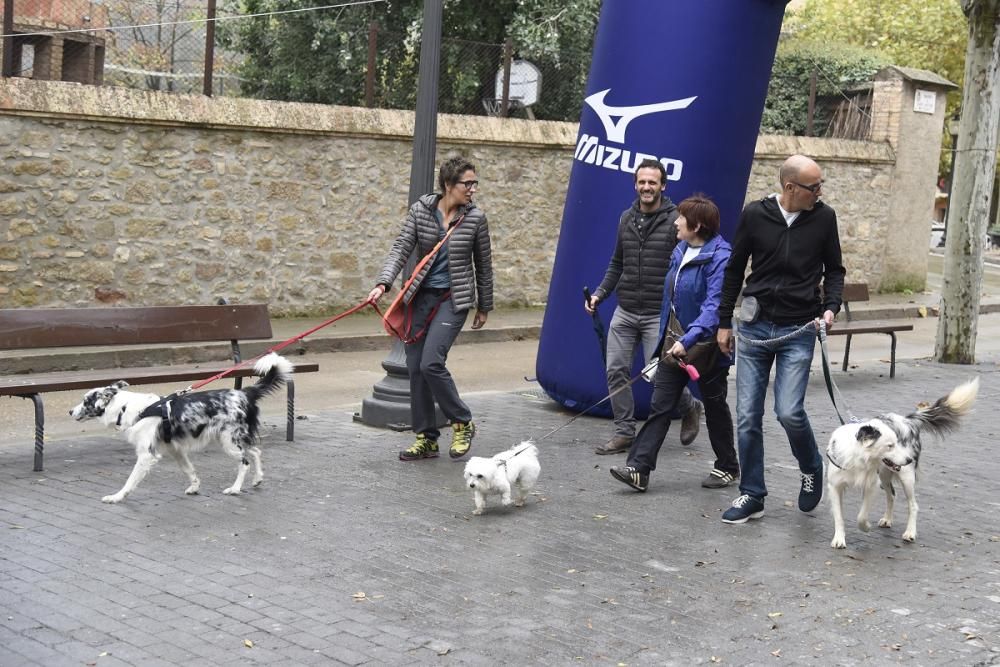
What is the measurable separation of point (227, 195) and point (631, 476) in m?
7.92

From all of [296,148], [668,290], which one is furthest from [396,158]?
[668,290]

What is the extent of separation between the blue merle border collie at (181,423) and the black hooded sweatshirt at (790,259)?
2882 millimetres

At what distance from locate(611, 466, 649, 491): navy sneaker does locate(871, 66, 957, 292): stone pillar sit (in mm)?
15049

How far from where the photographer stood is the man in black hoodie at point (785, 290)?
6.50m

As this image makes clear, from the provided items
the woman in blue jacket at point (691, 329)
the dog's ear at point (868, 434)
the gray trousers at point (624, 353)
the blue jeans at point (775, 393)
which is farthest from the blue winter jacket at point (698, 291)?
the dog's ear at point (868, 434)

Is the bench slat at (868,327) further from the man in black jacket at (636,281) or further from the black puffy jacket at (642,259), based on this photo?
the black puffy jacket at (642,259)

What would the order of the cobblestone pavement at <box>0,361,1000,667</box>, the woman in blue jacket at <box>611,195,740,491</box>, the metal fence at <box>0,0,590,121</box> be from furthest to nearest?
the metal fence at <box>0,0,590,121</box> → the woman in blue jacket at <box>611,195,740,491</box> → the cobblestone pavement at <box>0,361,1000,667</box>

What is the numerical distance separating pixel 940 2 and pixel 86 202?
26919 mm

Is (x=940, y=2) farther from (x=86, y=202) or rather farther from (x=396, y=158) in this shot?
(x=86, y=202)

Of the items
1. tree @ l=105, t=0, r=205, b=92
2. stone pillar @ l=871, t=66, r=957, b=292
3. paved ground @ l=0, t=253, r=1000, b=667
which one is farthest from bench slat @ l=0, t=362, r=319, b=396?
stone pillar @ l=871, t=66, r=957, b=292

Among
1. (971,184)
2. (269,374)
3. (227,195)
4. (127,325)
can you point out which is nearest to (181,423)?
(269,374)

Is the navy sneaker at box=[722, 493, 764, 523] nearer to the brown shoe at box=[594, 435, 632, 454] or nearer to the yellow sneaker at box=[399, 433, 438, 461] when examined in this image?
the brown shoe at box=[594, 435, 632, 454]

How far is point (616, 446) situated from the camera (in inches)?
335

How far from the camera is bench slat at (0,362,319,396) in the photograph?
298 inches
